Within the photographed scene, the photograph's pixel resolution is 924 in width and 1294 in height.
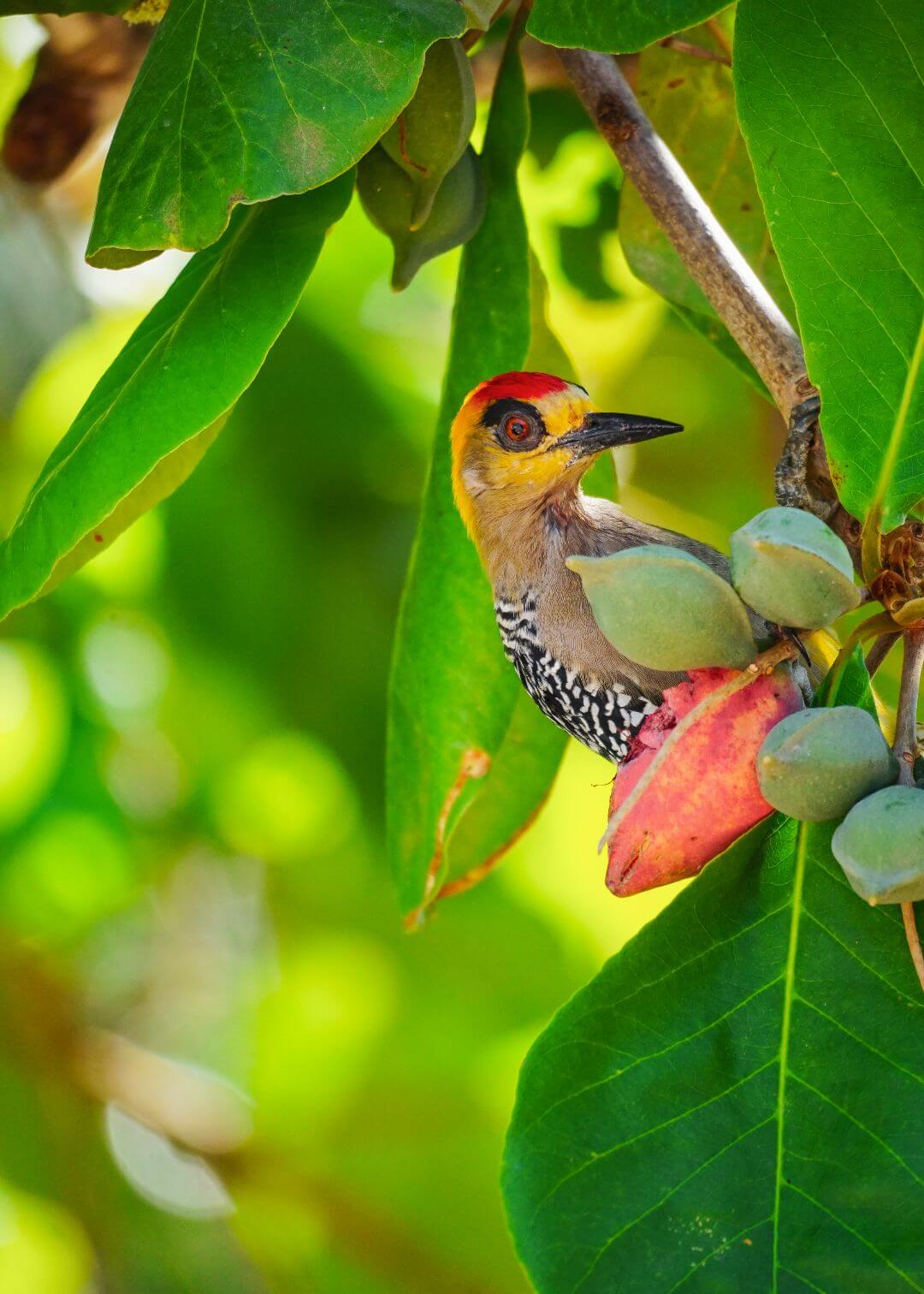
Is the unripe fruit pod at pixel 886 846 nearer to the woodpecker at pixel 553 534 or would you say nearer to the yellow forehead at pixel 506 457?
the woodpecker at pixel 553 534

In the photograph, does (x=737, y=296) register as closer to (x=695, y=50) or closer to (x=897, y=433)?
(x=897, y=433)

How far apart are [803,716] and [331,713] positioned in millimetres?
2148

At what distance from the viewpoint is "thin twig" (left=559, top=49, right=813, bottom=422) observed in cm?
153

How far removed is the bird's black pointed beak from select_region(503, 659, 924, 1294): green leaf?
73cm

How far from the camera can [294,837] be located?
322 cm

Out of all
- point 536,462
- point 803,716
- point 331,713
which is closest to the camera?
point 803,716

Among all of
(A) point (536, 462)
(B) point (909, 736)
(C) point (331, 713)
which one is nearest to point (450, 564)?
(A) point (536, 462)

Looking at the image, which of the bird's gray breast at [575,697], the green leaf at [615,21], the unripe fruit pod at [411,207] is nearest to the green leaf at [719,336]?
the unripe fruit pod at [411,207]

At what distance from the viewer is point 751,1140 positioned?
1.30 m

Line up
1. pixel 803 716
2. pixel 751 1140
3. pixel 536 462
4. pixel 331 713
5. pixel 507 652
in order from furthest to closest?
pixel 331 713 → pixel 536 462 → pixel 507 652 → pixel 751 1140 → pixel 803 716

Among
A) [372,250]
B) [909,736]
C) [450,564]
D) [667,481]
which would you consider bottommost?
[667,481]

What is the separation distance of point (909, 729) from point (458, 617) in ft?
3.12

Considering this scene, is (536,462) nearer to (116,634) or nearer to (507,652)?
(507,652)

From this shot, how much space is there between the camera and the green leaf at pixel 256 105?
1.38 m
